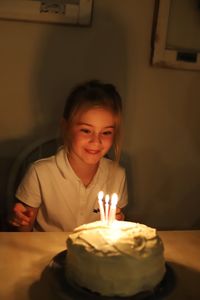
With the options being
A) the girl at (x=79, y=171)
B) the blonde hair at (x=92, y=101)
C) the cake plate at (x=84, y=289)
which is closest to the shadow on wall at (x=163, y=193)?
the girl at (x=79, y=171)

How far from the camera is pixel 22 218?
137 centimetres

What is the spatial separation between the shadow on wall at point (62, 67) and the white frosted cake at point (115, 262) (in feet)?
3.20

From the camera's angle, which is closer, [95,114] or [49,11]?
[95,114]

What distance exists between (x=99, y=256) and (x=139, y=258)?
0.08m

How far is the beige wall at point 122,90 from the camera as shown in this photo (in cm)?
176

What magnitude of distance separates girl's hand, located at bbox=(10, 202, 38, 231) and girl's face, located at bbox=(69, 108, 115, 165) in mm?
276

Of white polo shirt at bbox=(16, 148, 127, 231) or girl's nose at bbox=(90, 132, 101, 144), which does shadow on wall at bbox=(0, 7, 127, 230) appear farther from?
girl's nose at bbox=(90, 132, 101, 144)

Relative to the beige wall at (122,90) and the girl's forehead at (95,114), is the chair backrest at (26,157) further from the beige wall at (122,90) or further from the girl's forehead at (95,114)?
the girl's forehead at (95,114)

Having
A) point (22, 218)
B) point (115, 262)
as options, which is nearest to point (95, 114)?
point (22, 218)

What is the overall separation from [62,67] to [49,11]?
0.77ft

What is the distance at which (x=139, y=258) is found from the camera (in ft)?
2.85

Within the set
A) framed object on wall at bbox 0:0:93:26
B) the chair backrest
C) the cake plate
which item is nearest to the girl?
the chair backrest

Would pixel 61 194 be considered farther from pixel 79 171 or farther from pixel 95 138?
pixel 95 138

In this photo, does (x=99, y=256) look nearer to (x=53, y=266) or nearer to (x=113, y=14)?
(x=53, y=266)
